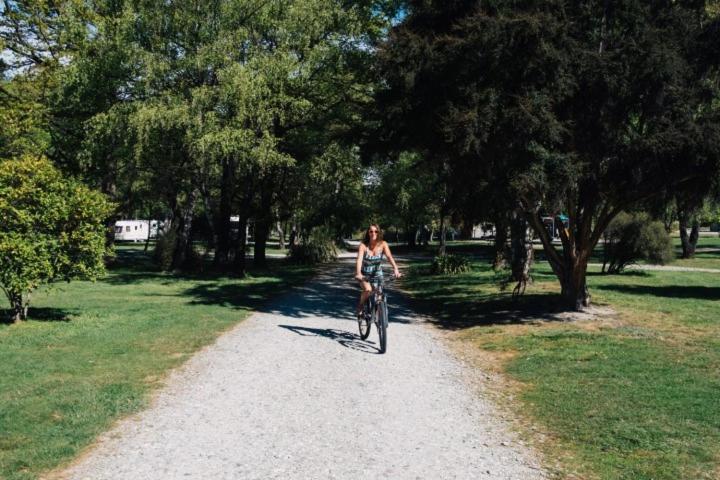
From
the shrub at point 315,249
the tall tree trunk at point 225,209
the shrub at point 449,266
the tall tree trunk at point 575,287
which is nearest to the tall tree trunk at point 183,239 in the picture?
the tall tree trunk at point 225,209

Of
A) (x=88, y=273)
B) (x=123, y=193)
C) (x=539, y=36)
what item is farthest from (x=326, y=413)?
(x=123, y=193)

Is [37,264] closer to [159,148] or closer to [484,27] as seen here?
[484,27]

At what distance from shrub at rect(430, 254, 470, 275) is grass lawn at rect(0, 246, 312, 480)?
29.1 ft

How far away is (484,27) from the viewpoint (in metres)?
10.7

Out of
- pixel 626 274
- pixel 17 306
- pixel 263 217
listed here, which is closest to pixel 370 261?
pixel 17 306

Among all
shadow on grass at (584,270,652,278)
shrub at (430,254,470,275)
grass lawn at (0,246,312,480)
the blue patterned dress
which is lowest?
grass lawn at (0,246,312,480)

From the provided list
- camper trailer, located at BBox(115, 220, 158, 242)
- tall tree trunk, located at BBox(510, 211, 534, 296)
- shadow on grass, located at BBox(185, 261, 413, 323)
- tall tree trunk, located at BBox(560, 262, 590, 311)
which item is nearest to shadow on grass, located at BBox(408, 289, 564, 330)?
tall tree trunk, located at BBox(560, 262, 590, 311)

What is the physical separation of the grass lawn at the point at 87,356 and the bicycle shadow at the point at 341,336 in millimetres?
1425

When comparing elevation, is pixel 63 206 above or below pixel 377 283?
above

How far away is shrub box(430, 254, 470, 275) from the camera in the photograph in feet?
79.0

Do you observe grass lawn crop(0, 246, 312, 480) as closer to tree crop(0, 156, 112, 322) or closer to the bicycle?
tree crop(0, 156, 112, 322)

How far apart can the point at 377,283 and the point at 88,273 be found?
5407 millimetres

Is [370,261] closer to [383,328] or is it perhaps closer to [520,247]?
[383,328]

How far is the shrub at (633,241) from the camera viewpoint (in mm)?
23766
